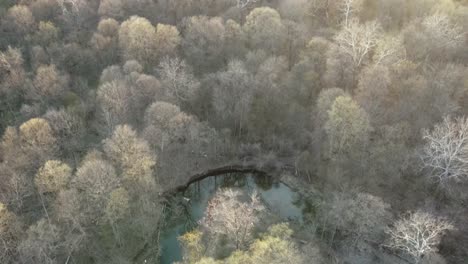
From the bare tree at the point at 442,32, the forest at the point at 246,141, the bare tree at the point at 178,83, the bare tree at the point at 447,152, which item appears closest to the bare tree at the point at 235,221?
the forest at the point at 246,141

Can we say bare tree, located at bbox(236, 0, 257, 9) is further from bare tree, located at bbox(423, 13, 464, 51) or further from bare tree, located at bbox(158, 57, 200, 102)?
bare tree, located at bbox(423, 13, 464, 51)

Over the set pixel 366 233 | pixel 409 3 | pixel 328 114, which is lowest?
pixel 366 233

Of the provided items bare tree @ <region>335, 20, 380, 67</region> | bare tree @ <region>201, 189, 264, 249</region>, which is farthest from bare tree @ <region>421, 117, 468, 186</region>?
bare tree @ <region>201, 189, 264, 249</region>

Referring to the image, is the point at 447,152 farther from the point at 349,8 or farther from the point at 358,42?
the point at 349,8

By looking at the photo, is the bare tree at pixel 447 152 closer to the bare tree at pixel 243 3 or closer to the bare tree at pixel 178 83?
the bare tree at pixel 178 83

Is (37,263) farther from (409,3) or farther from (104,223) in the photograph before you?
(409,3)

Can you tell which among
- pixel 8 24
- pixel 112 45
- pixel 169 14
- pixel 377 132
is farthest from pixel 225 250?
pixel 8 24
